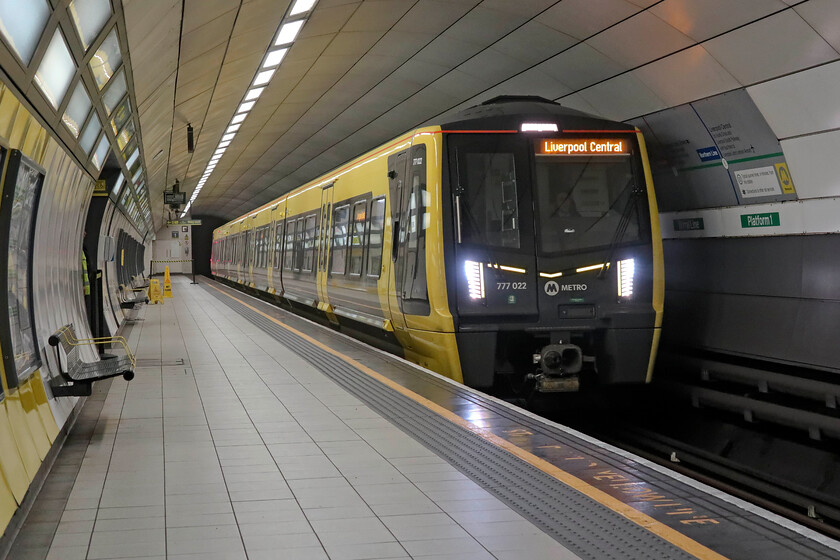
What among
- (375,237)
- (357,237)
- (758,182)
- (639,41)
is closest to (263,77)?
(357,237)

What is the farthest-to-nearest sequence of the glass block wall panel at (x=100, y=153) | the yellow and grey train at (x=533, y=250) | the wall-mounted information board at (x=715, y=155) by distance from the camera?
1. the glass block wall panel at (x=100, y=153)
2. the wall-mounted information board at (x=715, y=155)
3. the yellow and grey train at (x=533, y=250)

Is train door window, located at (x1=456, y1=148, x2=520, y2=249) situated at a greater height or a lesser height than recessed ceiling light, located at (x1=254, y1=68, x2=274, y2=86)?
lesser

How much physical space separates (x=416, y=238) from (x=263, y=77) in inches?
239

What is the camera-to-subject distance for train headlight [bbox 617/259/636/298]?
28.7 ft

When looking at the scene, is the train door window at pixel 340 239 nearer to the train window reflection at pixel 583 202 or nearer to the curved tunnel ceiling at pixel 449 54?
the curved tunnel ceiling at pixel 449 54

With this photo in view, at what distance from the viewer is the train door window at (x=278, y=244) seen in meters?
21.1

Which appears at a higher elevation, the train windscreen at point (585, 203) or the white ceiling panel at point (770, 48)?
the white ceiling panel at point (770, 48)

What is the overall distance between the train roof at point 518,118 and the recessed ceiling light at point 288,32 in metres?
2.97

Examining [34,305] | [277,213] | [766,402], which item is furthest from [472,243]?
[277,213]

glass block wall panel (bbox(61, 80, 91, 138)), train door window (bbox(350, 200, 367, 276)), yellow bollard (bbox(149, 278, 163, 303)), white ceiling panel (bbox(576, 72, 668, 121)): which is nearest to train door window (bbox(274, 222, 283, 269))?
yellow bollard (bbox(149, 278, 163, 303))

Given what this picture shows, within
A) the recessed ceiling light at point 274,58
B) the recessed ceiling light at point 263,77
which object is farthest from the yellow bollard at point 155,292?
the recessed ceiling light at point 274,58

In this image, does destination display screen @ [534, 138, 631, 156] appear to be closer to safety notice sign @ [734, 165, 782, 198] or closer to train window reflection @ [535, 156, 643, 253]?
train window reflection @ [535, 156, 643, 253]

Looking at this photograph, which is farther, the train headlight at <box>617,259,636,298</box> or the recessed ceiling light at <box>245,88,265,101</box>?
the recessed ceiling light at <box>245,88,265,101</box>

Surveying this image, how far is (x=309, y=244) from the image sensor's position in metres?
16.9
